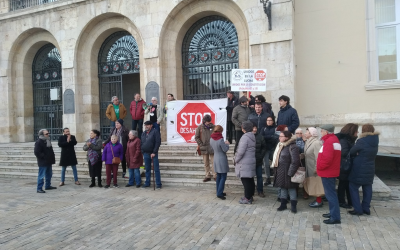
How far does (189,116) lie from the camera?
1084 centimetres

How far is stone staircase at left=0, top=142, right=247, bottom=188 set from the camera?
28.0 ft

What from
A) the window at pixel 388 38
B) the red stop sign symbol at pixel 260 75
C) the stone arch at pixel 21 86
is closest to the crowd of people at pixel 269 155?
the red stop sign symbol at pixel 260 75

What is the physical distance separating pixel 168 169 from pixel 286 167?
4261mm

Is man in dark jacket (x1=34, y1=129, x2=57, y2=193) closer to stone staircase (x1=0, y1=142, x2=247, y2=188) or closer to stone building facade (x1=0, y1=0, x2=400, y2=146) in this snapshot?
stone staircase (x1=0, y1=142, x2=247, y2=188)

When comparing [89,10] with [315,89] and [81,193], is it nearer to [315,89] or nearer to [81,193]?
[81,193]

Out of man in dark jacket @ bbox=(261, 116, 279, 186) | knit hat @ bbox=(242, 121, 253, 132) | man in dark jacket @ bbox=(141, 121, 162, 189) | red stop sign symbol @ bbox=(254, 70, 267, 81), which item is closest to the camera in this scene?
knit hat @ bbox=(242, 121, 253, 132)

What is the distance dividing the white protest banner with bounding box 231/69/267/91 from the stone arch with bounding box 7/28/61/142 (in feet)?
35.7

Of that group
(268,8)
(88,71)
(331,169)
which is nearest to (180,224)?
(331,169)

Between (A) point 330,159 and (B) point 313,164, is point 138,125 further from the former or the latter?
(A) point 330,159

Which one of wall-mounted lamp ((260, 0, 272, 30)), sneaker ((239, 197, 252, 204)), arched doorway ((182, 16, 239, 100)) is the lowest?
sneaker ((239, 197, 252, 204))

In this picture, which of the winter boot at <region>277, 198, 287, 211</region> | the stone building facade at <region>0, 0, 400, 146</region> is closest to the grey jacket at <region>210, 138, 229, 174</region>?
the winter boot at <region>277, 198, 287, 211</region>

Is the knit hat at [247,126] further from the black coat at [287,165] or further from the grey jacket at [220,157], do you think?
the black coat at [287,165]

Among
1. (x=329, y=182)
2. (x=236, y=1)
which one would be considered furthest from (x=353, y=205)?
(x=236, y=1)

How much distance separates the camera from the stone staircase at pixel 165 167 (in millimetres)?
8539
